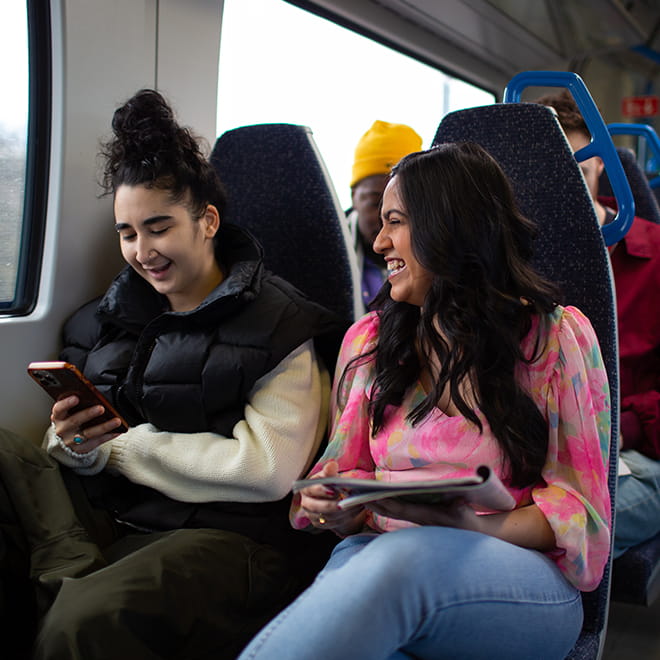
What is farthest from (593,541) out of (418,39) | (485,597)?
(418,39)

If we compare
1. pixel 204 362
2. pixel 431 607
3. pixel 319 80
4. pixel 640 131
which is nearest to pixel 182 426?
pixel 204 362

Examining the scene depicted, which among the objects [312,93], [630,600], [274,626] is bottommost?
[630,600]

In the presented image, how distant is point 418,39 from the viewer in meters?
3.46

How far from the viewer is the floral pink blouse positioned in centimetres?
117

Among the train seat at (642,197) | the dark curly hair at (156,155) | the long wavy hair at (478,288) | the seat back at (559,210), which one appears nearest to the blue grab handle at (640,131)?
the train seat at (642,197)

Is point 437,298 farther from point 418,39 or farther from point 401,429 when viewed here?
point 418,39

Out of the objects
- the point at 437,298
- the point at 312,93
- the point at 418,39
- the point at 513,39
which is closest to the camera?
the point at 437,298

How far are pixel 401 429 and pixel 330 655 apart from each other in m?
0.48

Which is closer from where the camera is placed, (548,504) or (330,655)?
(330,655)

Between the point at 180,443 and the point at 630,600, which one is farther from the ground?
the point at 180,443

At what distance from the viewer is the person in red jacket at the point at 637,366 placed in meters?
1.74

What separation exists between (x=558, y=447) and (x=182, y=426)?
780 millimetres

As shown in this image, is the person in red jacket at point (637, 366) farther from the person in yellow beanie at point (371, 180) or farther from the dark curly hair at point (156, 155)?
the dark curly hair at point (156, 155)

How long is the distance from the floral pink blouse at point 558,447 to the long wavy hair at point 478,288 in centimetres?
2
